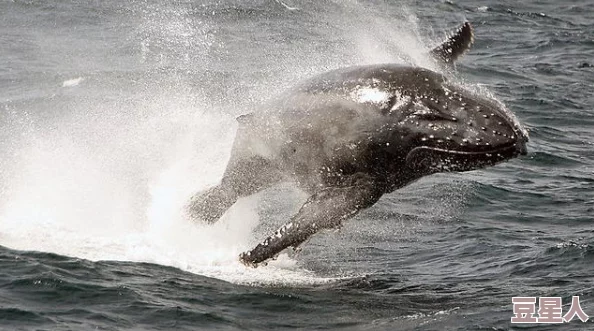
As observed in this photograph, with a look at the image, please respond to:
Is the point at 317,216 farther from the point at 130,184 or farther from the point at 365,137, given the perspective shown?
the point at 130,184

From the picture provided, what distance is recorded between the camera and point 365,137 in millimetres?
17016

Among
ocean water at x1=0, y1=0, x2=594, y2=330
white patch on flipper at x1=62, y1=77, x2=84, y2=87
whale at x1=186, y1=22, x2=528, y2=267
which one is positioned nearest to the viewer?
whale at x1=186, y1=22, x2=528, y2=267

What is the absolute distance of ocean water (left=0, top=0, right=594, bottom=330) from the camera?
650 inches

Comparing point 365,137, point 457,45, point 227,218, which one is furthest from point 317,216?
point 457,45

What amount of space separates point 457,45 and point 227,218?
216 inches

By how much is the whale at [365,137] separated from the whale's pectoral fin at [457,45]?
96.2 inches

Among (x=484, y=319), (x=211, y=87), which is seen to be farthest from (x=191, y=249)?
(x=211, y=87)

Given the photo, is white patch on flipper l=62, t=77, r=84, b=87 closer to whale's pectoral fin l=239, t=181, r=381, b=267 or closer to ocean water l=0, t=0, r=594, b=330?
ocean water l=0, t=0, r=594, b=330

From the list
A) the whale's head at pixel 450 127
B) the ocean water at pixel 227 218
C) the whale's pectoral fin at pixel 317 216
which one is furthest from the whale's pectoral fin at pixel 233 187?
the whale's head at pixel 450 127

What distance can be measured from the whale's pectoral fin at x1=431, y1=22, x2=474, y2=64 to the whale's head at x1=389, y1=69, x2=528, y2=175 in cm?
271

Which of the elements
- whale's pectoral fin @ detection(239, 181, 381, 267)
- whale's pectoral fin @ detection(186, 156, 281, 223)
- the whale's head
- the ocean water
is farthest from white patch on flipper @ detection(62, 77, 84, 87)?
the whale's head

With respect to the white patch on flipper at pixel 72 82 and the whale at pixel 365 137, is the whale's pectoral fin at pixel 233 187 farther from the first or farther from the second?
the white patch on flipper at pixel 72 82

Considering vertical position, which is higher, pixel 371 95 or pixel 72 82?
pixel 371 95

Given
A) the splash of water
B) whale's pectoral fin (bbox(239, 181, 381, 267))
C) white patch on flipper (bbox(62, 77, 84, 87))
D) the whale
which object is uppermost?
the whale
